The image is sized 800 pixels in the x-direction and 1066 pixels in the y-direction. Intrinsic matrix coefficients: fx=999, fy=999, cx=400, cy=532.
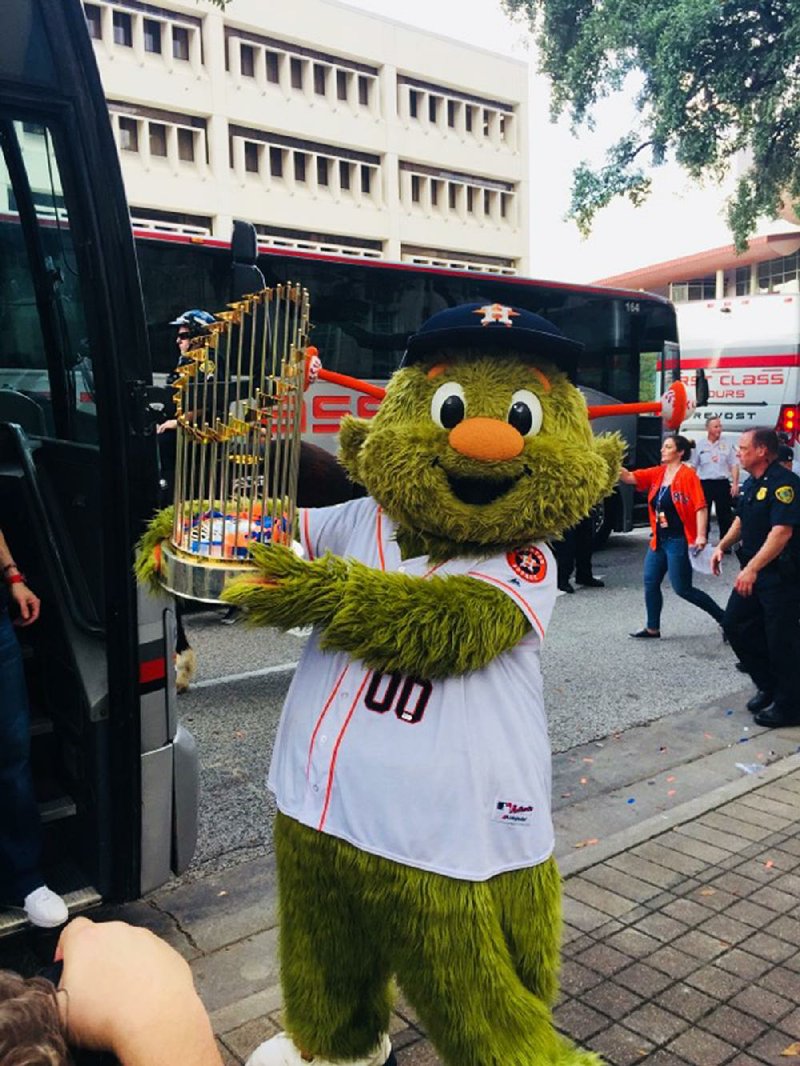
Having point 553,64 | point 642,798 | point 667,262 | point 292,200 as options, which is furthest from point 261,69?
point 642,798

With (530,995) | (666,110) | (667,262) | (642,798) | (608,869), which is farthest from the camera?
(667,262)

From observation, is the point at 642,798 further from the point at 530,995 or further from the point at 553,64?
the point at 553,64

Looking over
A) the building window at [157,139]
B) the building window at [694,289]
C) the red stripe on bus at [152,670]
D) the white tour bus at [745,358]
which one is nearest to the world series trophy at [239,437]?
the red stripe on bus at [152,670]

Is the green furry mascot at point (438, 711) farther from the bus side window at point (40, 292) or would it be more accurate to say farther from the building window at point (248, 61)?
the building window at point (248, 61)

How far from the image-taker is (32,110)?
120 inches

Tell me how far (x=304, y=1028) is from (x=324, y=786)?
68cm

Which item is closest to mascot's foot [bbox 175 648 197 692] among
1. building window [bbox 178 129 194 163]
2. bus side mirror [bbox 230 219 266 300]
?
bus side mirror [bbox 230 219 266 300]

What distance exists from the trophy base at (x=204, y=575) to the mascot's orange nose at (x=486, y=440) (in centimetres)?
56

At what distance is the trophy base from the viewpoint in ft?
7.06

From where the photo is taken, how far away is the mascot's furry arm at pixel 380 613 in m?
2.12

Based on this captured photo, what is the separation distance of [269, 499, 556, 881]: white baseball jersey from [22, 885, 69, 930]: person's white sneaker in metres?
1.34

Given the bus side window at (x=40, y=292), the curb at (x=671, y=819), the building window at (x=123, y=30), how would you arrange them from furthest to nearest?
1. the building window at (x=123, y=30)
2. the curb at (x=671, y=819)
3. the bus side window at (x=40, y=292)

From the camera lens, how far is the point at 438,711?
2236 millimetres

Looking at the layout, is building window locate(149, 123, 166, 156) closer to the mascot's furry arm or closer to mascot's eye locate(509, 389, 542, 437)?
mascot's eye locate(509, 389, 542, 437)
